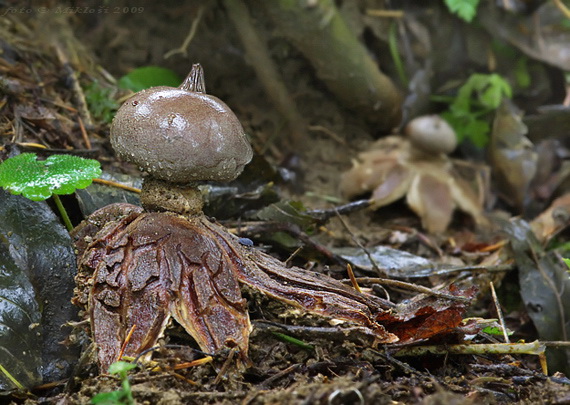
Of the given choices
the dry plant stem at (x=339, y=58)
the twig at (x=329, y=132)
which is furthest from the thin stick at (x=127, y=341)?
the twig at (x=329, y=132)

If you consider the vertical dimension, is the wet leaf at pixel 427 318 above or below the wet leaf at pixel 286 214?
below

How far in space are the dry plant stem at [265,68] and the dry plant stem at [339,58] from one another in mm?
155

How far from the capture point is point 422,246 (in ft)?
9.46

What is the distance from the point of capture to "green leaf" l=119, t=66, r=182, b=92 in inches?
116

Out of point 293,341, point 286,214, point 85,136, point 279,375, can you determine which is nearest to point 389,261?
point 286,214

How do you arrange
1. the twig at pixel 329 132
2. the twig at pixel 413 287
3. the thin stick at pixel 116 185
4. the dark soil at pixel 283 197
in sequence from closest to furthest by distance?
1. the dark soil at pixel 283 197
2. the twig at pixel 413 287
3. the thin stick at pixel 116 185
4. the twig at pixel 329 132

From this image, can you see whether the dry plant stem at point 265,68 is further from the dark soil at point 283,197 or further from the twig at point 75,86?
the twig at point 75,86

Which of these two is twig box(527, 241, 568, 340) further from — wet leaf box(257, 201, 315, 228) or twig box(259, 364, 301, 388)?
twig box(259, 364, 301, 388)

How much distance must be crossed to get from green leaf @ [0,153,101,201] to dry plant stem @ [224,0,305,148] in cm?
167

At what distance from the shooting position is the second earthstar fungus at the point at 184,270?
149 centimetres

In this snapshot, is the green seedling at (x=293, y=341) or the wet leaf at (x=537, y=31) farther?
the wet leaf at (x=537, y=31)

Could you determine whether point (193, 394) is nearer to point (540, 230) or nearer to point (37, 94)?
point (37, 94)

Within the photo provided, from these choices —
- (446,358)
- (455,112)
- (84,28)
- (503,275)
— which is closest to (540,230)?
(503,275)

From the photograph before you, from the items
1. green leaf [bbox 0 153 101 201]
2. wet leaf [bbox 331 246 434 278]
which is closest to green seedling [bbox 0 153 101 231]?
green leaf [bbox 0 153 101 201]
